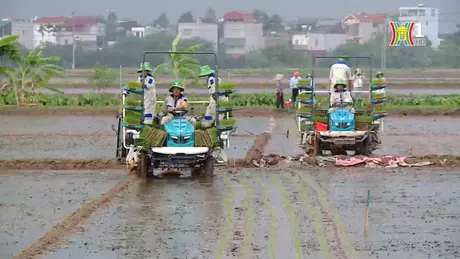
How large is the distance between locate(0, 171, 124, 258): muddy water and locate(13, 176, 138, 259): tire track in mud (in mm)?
134

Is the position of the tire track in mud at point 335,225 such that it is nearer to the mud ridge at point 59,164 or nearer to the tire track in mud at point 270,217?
the tire track in mud at point 270,217

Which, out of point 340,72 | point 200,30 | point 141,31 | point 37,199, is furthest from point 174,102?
point 141,31

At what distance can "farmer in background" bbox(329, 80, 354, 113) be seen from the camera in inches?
819

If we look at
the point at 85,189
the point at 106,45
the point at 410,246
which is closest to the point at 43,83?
the point at 85,189

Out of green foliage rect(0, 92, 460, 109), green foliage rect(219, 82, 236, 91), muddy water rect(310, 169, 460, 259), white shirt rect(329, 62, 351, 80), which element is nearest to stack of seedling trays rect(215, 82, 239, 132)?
green foliage rect(219, 82, 236, 91)

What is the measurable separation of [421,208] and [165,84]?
4517 cm

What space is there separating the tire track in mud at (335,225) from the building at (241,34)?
5605cm

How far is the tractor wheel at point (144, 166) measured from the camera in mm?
17359

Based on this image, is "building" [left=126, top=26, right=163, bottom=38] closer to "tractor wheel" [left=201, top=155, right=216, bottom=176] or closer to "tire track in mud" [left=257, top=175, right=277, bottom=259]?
"tractor wheel" [left=201, top=155, right=216, bottom=176]

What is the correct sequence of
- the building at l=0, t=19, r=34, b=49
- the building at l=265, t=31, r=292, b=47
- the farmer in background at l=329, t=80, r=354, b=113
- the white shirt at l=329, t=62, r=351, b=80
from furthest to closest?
the building at l=265, t=31, r=292, b=47 → the building at l=0, t=19, r=34, b=49 → the white shirt at l=329, t=62, r=351, b=80 → the farmer in background at l=329, t=80, r=354, b=113

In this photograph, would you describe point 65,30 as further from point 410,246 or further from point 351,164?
point 410,246

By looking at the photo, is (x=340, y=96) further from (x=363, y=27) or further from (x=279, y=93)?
(x=363, y=27)

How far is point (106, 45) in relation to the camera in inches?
2960

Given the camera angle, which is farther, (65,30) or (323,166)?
(65,30)
